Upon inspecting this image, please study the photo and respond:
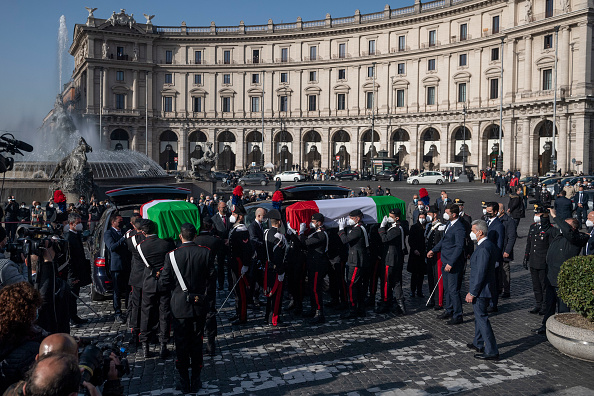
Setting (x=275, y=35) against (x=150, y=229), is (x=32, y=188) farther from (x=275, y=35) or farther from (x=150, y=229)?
(x=275, y=35)

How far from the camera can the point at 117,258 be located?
9539mm

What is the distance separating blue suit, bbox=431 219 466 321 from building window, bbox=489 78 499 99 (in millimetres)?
53615

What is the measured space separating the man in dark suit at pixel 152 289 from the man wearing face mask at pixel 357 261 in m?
3.37

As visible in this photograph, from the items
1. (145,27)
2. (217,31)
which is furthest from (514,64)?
(145,27)

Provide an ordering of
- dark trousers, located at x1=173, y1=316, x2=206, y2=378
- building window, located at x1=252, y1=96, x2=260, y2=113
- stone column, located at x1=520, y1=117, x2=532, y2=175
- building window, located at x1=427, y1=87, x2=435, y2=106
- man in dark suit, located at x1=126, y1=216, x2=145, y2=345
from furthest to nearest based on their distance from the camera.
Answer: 1. building window, located at x1=252, y1=96, x2=260, y2=113
2. building window, located at x1=427, y1=87, x2=435, y2=106
3. stone column, located at x1=520, y1=117, x2=532, y2=175
4. man in dark suit, located at x1=126, y1=216, x2=145, y2=345
5. dark trousers, located at x1=173, y1=316, x2=206, y2=378

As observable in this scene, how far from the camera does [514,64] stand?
56.5 m

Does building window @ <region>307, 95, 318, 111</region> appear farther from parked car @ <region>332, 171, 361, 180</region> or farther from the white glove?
the white glove

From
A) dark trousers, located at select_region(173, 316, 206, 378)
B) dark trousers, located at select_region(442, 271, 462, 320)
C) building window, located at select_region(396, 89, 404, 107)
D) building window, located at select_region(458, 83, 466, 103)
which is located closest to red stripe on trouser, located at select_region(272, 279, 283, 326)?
dark trousers, located at select_region(173, 316, 206, 378)

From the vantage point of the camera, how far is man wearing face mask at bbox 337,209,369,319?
989 centimetres

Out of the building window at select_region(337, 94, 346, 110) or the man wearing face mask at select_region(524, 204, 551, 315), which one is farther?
the building window at select_region(337, 94, 346, 110)

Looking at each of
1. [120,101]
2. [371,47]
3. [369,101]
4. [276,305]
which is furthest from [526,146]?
[276,305]

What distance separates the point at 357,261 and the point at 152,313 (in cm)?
364

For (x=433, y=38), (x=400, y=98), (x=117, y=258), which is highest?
(x=433, y=38)

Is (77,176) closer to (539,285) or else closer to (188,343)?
(188,343)
